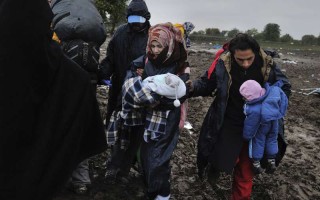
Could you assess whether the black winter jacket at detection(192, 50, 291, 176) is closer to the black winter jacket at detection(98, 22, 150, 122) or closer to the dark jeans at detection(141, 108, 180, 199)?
the dark jeans at detection(141, 108, 180, 199)

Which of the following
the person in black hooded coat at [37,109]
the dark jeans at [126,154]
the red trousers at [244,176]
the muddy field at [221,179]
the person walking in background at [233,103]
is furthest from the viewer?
the muddy field at [221,179]

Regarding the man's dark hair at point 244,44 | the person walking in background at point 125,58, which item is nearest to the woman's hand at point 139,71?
the person walking in background at point 125,58

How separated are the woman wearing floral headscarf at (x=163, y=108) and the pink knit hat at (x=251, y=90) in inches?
21.6

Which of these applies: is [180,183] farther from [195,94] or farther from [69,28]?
[69,28]

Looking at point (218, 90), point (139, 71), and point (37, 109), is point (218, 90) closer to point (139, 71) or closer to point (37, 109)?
point (139, 71)

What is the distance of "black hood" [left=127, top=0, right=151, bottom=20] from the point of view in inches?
153

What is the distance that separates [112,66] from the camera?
163 inches

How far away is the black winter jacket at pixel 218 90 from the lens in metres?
3.49

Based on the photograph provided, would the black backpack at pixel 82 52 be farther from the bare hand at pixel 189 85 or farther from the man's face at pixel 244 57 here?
the man's face at pixel 244 57

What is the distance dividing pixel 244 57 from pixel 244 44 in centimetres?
12

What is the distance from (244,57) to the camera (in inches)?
134

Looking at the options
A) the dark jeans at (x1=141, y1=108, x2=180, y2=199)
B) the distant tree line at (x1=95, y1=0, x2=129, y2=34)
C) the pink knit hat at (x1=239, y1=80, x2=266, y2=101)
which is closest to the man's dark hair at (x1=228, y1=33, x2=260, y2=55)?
the pink knit hat at (x1=239, y1=80, x2=266, y2=101)

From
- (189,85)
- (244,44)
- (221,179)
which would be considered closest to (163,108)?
(189,85)

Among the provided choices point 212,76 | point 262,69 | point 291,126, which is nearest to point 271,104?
point 262,69
